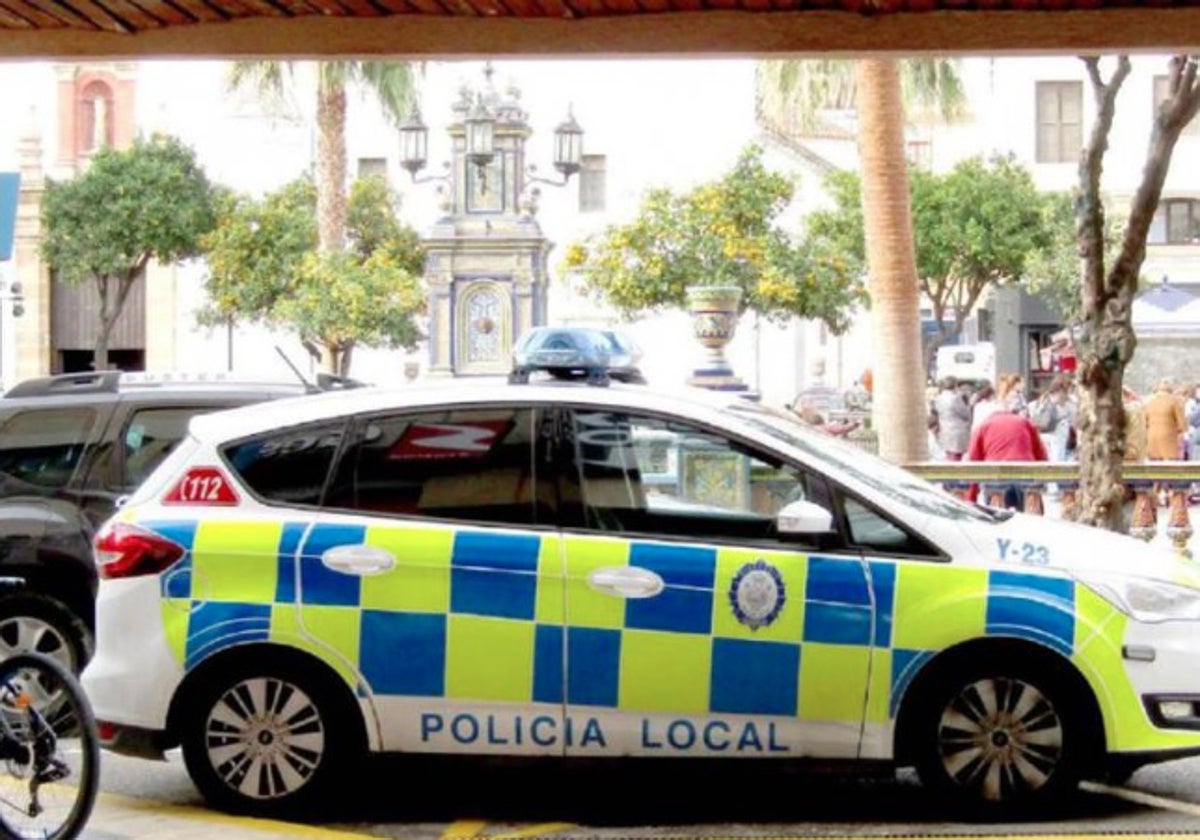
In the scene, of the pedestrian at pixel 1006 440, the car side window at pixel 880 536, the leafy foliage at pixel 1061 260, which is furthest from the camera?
the leafy foliage at pixel 1061 260

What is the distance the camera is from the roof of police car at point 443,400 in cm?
813

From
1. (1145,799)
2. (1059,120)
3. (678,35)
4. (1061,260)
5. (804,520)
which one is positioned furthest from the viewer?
(1059,120)

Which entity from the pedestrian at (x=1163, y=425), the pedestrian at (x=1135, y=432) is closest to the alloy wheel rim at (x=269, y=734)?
the pedestrian at (x=1135, y=432)

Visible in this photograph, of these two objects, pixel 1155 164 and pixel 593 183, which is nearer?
pixel 1155 164

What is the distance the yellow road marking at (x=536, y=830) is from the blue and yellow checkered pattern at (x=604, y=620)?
0.47 metres

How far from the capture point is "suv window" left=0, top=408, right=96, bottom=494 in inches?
408

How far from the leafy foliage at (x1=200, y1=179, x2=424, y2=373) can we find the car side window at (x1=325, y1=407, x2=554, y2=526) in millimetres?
35511

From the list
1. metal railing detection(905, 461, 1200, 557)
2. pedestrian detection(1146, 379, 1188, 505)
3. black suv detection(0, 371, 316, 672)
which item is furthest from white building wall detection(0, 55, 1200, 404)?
black suv detection(0, 371, 316, 672)

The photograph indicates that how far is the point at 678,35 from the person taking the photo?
7.85m

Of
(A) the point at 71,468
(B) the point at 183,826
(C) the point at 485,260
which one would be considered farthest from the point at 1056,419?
(B) the point at 183,826

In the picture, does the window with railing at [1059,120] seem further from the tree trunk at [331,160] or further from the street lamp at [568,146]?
the street lamp at [568,146]

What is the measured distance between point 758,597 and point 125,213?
4746 cm

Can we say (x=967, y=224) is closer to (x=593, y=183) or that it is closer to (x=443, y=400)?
(x=593, y=183)

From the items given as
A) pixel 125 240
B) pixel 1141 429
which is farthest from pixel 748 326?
pixel 1141 429
